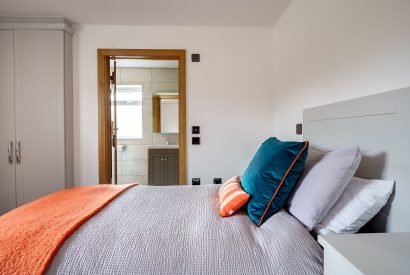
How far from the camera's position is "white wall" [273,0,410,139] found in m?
0.99

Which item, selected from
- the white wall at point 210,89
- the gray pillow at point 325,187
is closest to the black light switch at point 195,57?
the white wall at point 210,89

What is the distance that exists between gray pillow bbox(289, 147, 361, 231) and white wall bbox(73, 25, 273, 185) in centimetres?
159

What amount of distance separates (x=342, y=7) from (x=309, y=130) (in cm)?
80

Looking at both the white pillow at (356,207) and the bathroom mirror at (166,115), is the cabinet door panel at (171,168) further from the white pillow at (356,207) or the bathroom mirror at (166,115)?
the white pillow at (356,207)

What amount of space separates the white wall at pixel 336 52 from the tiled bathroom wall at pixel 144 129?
2.26 meters

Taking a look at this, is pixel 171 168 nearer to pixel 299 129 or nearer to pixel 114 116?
pixel 114 116

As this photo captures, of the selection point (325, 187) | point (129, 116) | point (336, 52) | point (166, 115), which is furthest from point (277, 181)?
point (129, 116)

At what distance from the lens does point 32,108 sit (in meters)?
2.33

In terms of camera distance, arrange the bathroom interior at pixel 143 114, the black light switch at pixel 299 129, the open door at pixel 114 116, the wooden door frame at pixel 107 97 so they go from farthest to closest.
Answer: the bathroom interior at pixel 143 114, the open door at pixel 114 116, the wooden door frame at pixel 107 97, the black light switch at pixel 299 129

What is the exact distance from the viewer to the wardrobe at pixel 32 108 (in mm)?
2299

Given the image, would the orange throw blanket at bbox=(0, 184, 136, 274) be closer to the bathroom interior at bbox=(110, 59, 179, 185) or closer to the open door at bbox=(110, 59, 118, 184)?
the open door at bbox=(110, 59, 118, 184)

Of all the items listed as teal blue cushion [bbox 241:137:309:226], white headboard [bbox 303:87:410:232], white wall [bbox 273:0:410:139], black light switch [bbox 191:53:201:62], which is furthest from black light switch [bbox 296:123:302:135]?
black light switch [bbox 191:53:201:62]

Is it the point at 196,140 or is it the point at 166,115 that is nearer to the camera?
the point at 196,140

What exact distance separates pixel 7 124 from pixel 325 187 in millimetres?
2904
